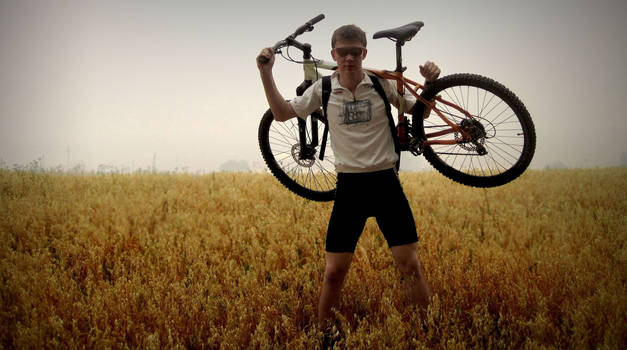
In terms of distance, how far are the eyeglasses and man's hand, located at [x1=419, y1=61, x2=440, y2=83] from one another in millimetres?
615

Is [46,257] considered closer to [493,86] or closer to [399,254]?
[399,254]

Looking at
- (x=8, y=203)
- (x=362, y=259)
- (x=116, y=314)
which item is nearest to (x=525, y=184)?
(x=362, y=259)

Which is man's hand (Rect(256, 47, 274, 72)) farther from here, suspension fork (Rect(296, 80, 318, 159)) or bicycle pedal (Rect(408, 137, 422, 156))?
bicycle pedal (Rect(408, 137, 422, 156))

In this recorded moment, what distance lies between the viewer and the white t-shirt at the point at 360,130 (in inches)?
101

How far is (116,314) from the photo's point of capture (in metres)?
3.13

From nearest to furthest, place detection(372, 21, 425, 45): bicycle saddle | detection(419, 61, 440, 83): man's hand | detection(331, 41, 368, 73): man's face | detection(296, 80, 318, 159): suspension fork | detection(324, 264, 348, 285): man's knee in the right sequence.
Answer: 1. detection(331, 41, 368, 73): man's face
2. detection(324, 264, 348, 285): man's knee
3. detection(419, 61, 440, 83): man's hand
4. detection(372, 21, 425, 45): bicycle saddle
5. detection(296, 80, 318, 159): suspension fork

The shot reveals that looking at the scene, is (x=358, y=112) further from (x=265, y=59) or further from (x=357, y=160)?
(x=265, y=59)

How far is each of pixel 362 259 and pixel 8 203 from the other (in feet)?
20.6

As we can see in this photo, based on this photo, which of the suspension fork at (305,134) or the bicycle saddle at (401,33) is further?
the suspension fork at (305,134)

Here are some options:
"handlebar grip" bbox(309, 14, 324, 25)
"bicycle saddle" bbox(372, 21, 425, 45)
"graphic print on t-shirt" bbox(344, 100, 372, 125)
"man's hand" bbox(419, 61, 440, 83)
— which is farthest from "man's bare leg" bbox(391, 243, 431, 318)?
"handlebar grip" bbox(309, 14, 324, 25)

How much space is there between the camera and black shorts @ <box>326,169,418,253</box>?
259 cm

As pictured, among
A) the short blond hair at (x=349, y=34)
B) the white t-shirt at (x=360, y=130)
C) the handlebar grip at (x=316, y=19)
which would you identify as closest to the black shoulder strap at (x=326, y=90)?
the white t-shirt at (x=360, y=130)

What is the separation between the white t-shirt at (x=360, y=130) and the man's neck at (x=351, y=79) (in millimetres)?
32

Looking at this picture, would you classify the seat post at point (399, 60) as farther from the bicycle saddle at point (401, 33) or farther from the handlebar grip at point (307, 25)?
the handlebar grip at point (307, 25)
